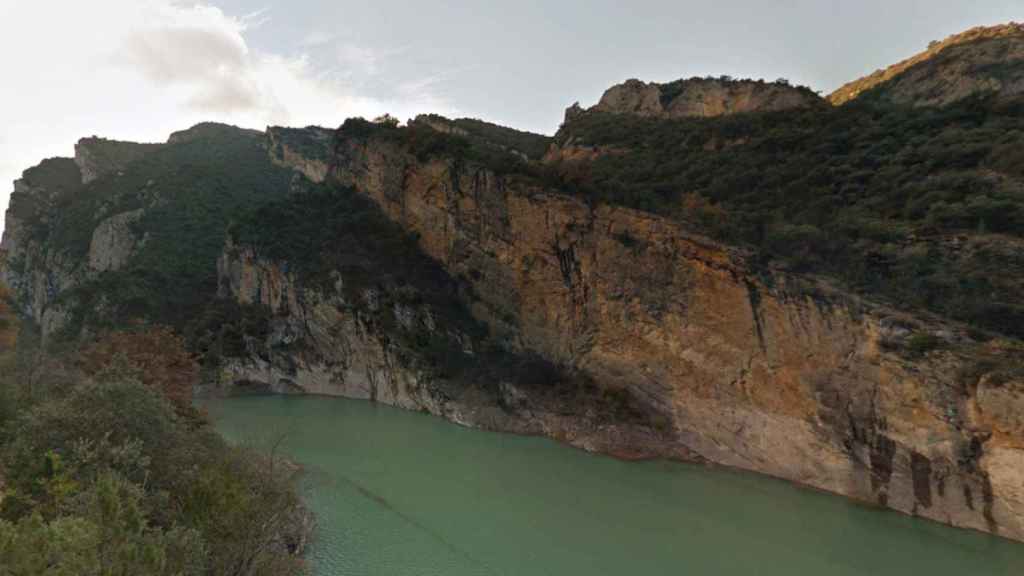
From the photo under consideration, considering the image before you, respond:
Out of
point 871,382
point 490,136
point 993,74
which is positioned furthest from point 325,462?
point 993,74

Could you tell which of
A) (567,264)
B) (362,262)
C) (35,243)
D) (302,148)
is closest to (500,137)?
(362,262)

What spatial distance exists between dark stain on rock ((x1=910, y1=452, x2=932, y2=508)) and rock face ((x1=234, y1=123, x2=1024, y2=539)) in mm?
30

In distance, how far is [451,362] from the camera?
93.6 ft

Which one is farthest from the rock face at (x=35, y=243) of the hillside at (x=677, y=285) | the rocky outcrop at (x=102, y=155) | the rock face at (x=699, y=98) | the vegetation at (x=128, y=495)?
the rock face at (x=699, y=98)

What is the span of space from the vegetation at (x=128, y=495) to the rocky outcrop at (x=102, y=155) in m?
64.3

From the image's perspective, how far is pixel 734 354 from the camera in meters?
20.2

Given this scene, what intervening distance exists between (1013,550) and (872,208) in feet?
39.9

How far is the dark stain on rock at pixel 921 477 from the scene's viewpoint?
1525 cm

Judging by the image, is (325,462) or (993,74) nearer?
(325,462)

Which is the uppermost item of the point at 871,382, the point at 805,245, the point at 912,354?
the point at 805,245

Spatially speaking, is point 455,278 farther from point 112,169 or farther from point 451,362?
point 112,169

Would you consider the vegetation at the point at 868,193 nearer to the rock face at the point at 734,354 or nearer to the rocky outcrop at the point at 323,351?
the rock face at the point at 734,354

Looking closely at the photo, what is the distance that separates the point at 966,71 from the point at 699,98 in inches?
636

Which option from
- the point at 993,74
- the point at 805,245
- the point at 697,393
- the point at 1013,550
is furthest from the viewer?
the point at 993,74
